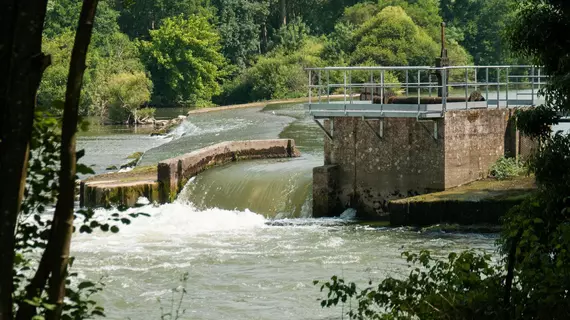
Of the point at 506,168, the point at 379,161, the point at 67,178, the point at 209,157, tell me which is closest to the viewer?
the point at 67,178

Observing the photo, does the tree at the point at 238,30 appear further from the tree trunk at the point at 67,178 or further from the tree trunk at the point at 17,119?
the tree trunk at the point at 17,119

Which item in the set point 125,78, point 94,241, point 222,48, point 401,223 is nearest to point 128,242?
point 94,241

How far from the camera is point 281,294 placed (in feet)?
53.0

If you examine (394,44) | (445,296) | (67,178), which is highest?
(394,44)

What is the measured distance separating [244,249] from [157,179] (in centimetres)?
617

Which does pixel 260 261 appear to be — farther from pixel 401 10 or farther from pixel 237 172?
pixel 401 10

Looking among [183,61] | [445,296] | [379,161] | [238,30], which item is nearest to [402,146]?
[379,161]

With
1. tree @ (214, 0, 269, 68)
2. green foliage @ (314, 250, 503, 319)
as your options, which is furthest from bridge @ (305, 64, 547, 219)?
tree @ (214, 0, 269, 68)

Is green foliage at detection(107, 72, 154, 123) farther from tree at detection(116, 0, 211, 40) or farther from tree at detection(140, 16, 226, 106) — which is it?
tree at detection(116, 0, 211, 40)

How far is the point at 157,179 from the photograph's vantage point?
1022 inches

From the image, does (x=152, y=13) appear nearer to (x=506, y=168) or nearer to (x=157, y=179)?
(x=157, y=179)

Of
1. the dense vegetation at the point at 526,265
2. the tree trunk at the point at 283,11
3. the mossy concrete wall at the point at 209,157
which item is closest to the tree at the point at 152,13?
the tree trunk at the point at 283,11

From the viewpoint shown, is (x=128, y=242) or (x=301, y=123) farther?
(x=301, y=123)

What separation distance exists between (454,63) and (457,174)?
42576mm
